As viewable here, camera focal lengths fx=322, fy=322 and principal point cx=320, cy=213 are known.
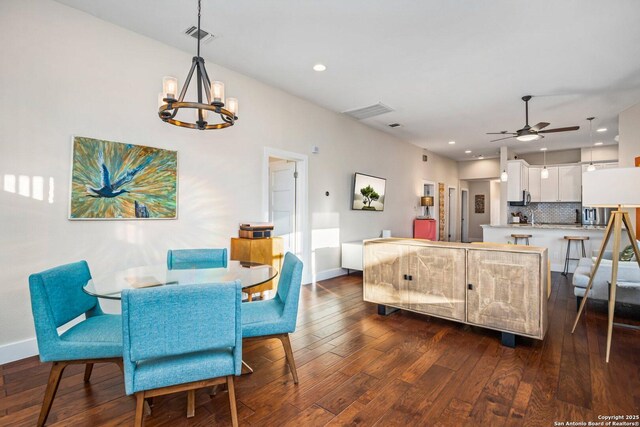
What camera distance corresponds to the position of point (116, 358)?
180cm

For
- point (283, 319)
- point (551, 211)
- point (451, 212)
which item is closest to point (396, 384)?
point (283, 319)

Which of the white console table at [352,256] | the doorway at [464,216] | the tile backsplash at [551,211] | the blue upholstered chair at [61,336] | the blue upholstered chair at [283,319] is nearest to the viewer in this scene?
the blue upholstered chair at [61,336]

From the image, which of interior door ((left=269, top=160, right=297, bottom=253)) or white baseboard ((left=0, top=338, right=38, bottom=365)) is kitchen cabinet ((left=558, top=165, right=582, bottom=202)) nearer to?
interior door ((left=269, top=160, right=297, bottom=253))

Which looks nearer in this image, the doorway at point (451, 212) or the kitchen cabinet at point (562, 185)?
the kitchen cabinet at point (562, 185)

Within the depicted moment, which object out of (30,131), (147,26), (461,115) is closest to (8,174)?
(30,131)

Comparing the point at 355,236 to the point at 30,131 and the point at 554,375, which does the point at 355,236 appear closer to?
Result: the point at 554,375

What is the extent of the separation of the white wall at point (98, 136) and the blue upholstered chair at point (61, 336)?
106 cm

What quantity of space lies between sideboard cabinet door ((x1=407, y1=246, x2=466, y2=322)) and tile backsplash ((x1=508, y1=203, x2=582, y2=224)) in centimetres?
661

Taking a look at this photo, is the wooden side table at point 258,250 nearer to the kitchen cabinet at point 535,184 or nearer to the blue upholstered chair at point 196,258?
the blue upholstered chair at point 196,258

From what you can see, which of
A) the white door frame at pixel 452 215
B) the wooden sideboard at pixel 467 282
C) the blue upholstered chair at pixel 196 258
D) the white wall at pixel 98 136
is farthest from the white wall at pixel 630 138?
the blue upholstered chair at pixel 196 258

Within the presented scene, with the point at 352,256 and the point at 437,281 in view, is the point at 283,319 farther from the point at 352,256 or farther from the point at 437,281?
the point at 352,256

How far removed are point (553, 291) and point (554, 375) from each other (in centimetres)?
309

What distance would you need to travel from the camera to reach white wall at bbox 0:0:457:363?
2.59m

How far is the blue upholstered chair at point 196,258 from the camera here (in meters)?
2.80
